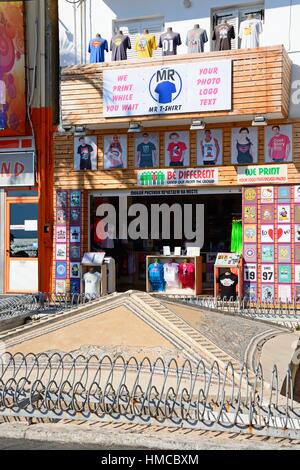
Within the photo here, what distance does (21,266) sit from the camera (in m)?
16.5

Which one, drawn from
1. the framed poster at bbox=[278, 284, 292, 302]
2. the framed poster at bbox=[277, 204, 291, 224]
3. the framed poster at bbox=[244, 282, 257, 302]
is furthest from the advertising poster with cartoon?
the framed poster at bbox=[278, 284, 292, 302]

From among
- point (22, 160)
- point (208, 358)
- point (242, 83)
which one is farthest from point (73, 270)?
point (208, 358)

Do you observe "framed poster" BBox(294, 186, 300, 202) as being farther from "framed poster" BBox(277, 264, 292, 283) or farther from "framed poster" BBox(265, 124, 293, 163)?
"framed poster" BBox(277, 264, 292, 283)

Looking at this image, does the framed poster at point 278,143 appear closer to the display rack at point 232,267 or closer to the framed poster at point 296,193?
the framed poster at point 296,193

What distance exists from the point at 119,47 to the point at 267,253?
592cm

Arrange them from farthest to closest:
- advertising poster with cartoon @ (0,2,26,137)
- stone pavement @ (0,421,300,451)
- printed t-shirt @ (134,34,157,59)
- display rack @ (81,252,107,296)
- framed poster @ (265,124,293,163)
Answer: advertising poster with cartoon @ (0,2,26,137) → display rack @ (81,252,107,296) → printed t-shirt @ (134,34,157,59) → framed poster @ (265,124,293,163) → stone pavement @ (0,421,300,451)

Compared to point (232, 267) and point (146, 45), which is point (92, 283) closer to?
point (232, 267)

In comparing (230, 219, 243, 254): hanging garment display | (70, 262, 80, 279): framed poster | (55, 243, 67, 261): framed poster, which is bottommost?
(70, 262, 80, 279): framed poster

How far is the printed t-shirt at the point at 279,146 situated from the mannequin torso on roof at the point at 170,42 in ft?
10.1

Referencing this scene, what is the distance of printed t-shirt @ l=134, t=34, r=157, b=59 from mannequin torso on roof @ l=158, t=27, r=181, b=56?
372 millimetres

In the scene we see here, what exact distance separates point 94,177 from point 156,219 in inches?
81.0

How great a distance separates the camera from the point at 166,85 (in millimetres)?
13938

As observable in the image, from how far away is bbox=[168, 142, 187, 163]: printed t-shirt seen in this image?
1497 cm

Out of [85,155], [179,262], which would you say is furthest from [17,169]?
[179,262]
